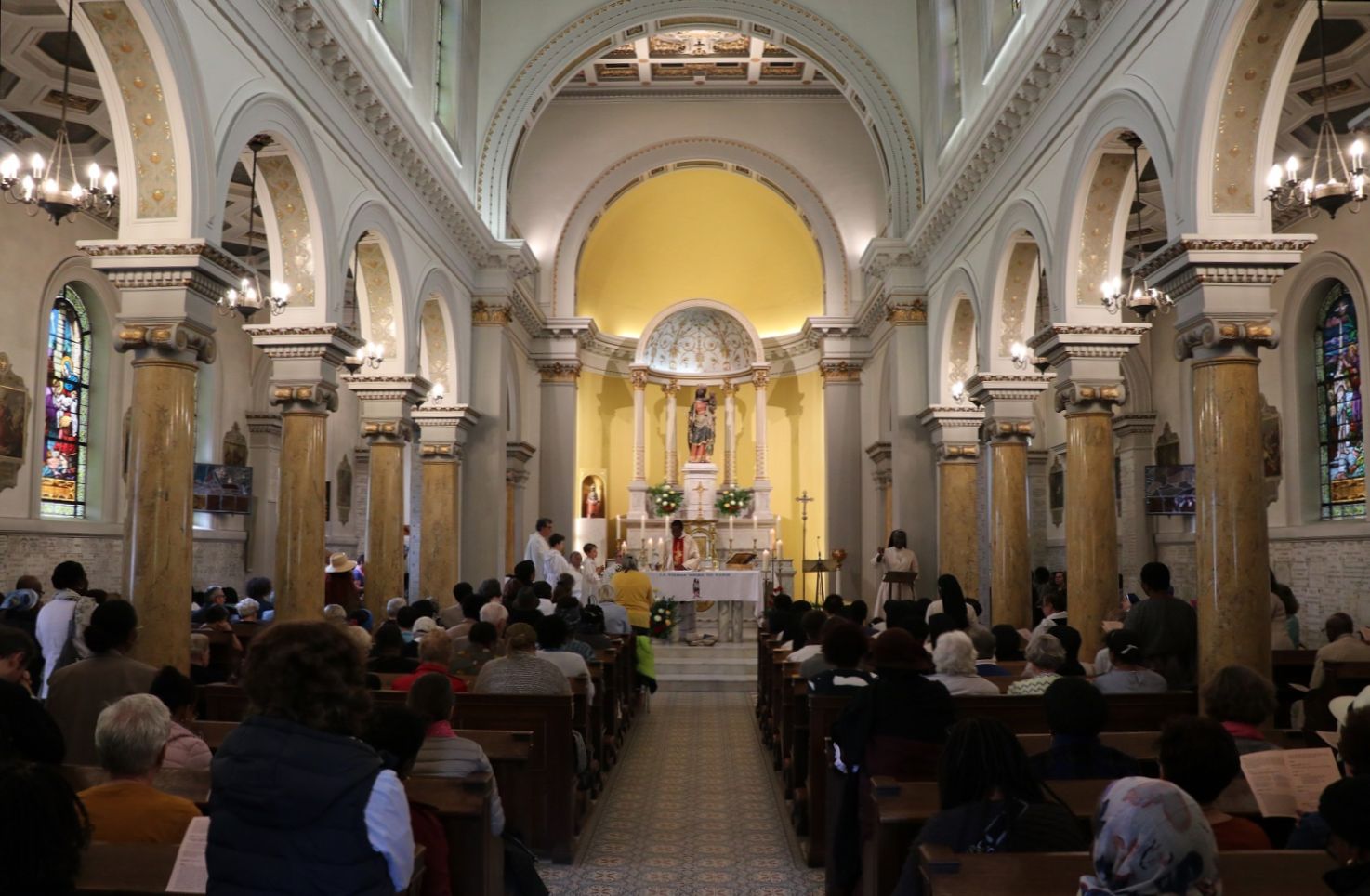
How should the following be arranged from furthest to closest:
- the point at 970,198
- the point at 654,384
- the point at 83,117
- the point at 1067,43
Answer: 1. the point at 654,384
2. the point at 970,198
3. the point at 83,117
4. the point at 1067,43

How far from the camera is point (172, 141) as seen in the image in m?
8.82

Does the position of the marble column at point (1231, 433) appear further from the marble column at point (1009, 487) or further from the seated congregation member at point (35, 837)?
the seated congregation member at point (35, 837)

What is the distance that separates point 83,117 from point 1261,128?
1212 cm

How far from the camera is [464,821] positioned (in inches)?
177

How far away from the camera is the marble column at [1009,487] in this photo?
1395cm

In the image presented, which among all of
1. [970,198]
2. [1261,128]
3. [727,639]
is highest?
[970,198]

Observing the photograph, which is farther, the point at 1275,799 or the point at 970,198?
the point at 970,198

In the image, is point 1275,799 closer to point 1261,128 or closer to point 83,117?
point 1261,128

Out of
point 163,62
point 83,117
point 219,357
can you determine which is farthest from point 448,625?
point 219,357

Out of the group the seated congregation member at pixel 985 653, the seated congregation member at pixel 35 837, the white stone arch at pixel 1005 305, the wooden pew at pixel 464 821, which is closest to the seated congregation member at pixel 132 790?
the wooden pew at pixel 464 821

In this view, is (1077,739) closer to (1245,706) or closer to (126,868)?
(1245,706)

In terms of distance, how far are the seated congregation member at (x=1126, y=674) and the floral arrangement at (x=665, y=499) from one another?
18630 millimetres

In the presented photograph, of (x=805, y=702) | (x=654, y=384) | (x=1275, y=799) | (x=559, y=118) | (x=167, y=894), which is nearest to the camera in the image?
(x=167, y=894)

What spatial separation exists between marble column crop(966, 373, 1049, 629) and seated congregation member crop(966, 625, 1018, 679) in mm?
4699
